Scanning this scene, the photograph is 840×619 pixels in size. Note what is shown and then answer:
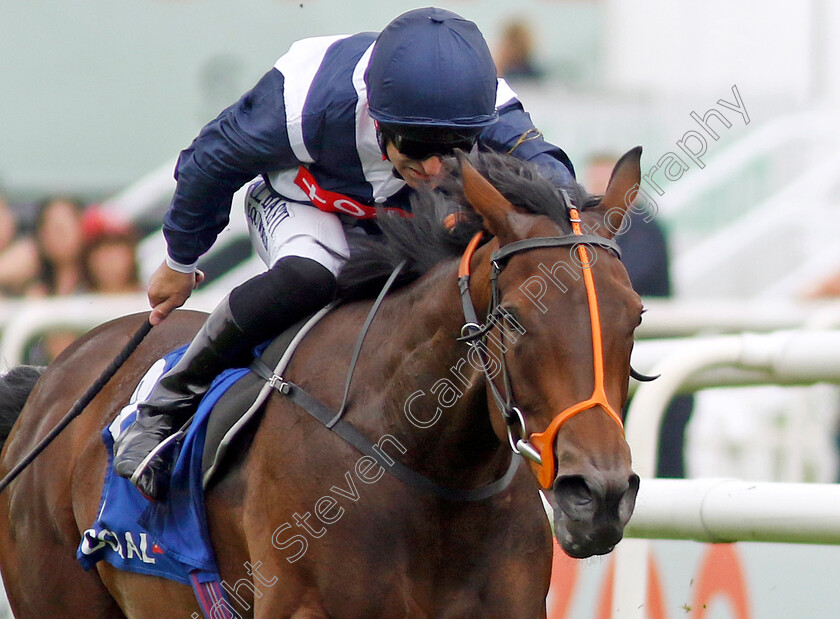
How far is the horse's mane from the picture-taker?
2.73 metres

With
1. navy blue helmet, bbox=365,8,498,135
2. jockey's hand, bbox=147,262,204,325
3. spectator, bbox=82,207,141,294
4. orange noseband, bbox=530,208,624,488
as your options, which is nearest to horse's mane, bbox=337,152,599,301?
navy blue helmet, bbox=365,8,498,135

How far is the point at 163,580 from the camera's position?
3.54m

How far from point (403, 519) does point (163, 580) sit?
3.06ft

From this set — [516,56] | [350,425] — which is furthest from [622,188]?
[516,56]

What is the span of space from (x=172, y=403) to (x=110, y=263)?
335 centimetres

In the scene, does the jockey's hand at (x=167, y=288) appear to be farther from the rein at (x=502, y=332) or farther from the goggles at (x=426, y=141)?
the rein at (x=502, y=332)

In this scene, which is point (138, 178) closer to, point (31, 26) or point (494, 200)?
point (31, 26)


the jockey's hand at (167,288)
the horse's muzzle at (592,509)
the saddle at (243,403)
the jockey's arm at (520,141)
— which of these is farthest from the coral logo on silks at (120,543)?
the horse's muzzle at (592,509)

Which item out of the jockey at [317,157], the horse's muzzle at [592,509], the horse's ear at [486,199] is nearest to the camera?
the horse's muzzle at [592,509]

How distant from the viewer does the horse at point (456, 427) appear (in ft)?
8.14

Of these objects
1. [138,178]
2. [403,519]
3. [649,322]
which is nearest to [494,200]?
[403,519]

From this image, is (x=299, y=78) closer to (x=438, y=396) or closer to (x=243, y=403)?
(x=243, y=403)

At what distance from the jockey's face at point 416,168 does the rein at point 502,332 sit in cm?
31

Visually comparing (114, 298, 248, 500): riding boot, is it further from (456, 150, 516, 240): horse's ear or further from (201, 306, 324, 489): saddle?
(456, 150, 516, 240): horse's ear
